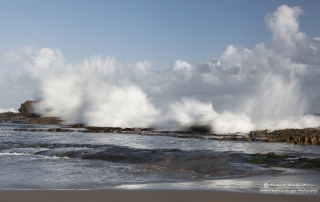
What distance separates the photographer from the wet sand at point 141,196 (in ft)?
17.4

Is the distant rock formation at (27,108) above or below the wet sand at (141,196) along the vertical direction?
above

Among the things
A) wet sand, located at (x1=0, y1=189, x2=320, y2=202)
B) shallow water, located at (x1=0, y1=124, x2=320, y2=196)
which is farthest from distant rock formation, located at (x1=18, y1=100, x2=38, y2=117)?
wet sand, located at (x1=0, y1=189, x2=320, y2=202)

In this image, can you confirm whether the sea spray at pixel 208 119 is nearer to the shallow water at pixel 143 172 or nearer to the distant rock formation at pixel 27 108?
the shallow water at pixel 143 172

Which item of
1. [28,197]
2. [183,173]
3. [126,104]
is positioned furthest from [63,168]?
[126,104]

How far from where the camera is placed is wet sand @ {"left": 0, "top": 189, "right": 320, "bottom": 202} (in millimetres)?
5289

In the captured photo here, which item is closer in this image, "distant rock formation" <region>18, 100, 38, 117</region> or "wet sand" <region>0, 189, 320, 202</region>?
"wet sand" <region>0, 189, 320, 202</region>

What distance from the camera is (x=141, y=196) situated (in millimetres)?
5523

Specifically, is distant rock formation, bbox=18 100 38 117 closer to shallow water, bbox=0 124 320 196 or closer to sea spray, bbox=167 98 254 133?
sea spray, bbox=167 98 254 133

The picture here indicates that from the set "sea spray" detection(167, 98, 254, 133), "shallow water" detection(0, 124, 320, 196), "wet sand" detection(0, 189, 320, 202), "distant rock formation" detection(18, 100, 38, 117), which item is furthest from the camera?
"distant rock formation" detection(18, 100, 38, 117)

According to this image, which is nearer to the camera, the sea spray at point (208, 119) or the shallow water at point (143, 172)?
the shallow water at point (143, 172)

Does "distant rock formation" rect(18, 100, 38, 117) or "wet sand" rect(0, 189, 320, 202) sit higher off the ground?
"distant rock formation" rect(18, 100, 38, 117)

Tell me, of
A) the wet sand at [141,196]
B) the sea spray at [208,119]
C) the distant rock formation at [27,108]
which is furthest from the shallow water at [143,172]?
the distant rock formation at [27,108]

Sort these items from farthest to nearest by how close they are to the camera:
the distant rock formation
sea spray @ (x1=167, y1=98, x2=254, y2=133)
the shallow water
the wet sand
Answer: the distant rock formation < sea spray @ (x1=167, y1=98, x2=254, y2=133) < the shallow water < the wet sand

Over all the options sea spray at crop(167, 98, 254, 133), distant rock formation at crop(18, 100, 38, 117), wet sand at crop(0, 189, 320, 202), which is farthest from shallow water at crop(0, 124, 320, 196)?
distant rock formation at crop(18, 100, 38, 117)
